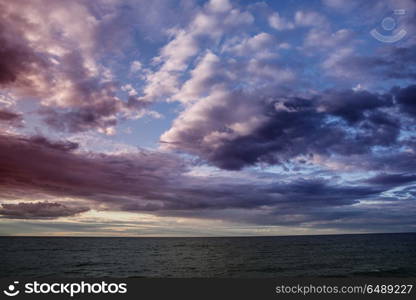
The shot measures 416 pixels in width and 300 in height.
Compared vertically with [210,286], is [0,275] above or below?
below

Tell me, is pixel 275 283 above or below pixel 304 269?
above

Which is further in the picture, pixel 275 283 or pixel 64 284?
pixel 275 283

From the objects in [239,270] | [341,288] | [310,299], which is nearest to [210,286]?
[310,299]

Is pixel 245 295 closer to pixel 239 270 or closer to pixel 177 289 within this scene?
pixel 177 289

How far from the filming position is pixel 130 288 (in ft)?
75.9

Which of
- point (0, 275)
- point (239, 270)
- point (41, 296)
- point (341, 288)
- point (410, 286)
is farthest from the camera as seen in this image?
point (239, 270)

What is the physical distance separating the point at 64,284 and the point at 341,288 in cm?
2361

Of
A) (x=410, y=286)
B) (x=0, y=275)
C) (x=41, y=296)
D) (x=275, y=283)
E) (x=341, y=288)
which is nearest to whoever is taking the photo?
(x=41, y=296)

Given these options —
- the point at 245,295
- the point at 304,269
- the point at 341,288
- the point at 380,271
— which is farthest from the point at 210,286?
the point at 380,271

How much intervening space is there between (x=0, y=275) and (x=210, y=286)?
5417 cm

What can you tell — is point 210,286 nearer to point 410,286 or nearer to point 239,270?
point 410,286

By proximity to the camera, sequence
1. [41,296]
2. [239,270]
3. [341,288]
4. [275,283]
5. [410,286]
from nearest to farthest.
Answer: [41,296] < [410,286] < [341,288] < [275,283] < [239,270]

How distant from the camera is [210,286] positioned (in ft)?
80.3

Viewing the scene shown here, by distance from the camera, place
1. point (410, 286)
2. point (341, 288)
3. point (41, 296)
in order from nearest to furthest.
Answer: point (41, 296) < point (410, 286) < point (341, 288)
